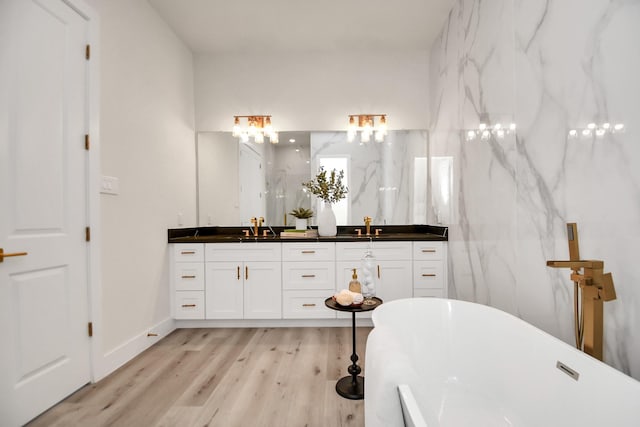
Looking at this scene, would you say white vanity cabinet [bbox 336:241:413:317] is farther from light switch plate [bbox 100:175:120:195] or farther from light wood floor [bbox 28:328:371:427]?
light switch plate [bbox 100:175:120:195]

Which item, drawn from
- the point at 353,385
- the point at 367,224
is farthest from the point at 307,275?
the point at 353,385

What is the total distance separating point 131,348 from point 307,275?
153cm

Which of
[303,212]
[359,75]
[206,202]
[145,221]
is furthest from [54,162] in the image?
[359,75]

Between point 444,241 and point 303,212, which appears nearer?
point 444,241

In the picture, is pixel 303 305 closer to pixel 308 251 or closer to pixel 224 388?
pixel 308 251

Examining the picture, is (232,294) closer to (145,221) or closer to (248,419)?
(145,221)

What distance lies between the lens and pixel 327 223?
125 inches

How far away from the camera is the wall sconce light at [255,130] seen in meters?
3.41

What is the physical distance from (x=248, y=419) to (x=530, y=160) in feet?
6.89

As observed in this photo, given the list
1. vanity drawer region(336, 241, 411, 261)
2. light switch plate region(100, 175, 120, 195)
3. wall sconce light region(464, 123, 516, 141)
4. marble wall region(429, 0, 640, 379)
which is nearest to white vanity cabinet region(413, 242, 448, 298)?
vanity drawer region(336, 241, 411, 261)

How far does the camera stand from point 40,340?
1.66 m

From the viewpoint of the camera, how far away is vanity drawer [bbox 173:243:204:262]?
2939 mm

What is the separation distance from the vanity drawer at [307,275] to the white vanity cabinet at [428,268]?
0.81 metres

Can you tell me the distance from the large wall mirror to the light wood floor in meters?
1.37
